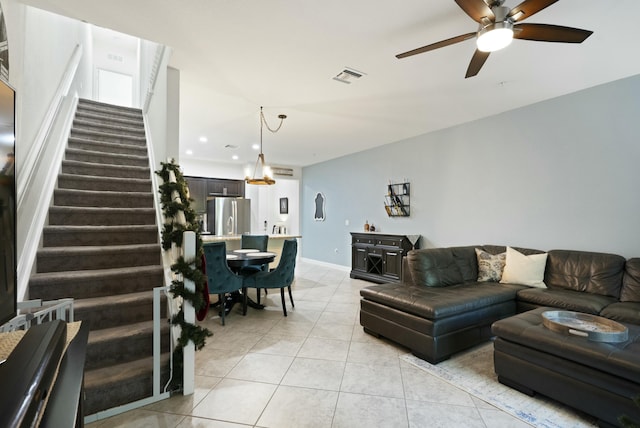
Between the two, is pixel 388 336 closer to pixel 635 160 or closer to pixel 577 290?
pixel 577 290

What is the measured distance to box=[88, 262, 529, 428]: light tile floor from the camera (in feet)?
6.18

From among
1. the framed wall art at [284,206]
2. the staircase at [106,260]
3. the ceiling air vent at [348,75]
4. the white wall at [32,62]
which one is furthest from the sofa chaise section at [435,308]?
the framed wall art at [284,206]

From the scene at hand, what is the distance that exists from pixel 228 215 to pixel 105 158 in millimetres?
4276

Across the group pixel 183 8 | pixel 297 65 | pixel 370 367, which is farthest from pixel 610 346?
pixel 183 8

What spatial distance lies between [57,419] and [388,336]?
2.83m

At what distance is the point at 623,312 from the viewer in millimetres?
2570

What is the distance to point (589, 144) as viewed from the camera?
3.45m

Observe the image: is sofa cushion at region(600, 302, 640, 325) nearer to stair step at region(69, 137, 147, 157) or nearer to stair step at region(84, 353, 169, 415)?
stair step at region(84, 353, 169, 415)

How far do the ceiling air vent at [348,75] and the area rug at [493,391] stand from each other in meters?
2.84

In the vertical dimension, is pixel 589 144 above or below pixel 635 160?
above

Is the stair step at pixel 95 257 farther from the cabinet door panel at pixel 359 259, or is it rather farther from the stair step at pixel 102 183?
the cabinet door panel at pixel 359 259

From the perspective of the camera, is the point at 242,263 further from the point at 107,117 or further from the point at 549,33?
the point at 549,33

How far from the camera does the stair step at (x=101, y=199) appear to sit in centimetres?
293

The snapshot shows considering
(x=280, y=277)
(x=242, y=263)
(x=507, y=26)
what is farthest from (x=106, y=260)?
(x=507, y=26)
